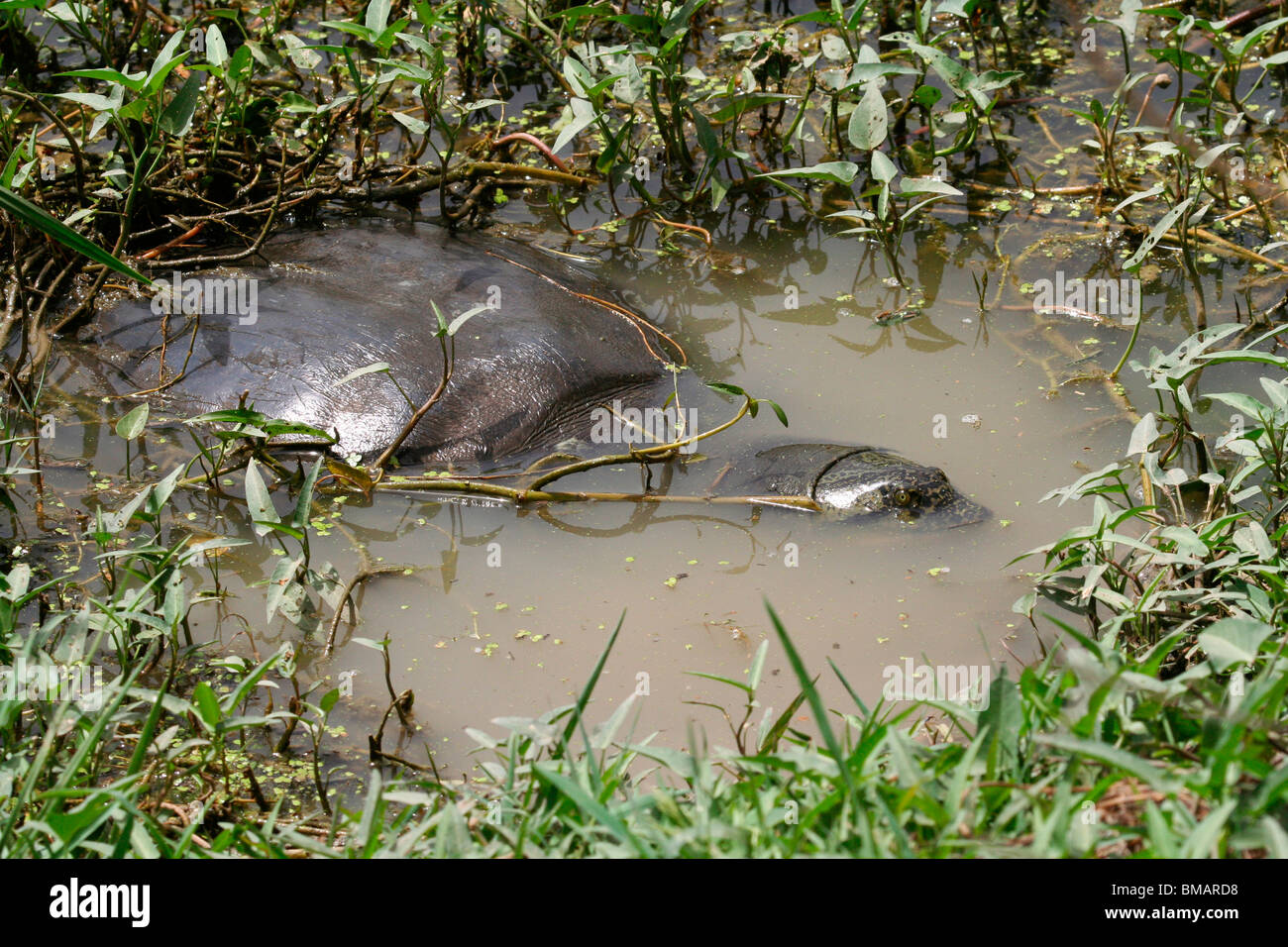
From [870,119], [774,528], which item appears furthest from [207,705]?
[870,119]

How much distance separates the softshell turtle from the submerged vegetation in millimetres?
236

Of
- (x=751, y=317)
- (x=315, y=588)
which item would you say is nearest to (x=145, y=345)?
(x=315, y=588)

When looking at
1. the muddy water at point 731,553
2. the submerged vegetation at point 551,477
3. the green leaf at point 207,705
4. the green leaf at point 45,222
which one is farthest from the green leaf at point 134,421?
the green leaf at point 207,705

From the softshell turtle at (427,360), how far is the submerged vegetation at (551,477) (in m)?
0.24

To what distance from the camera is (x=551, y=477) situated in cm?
349

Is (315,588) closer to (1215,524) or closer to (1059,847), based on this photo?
(1059,847)

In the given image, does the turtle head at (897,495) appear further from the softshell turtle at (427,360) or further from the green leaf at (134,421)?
the green leaf at (134,421)

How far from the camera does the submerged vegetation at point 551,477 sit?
158 centimetres

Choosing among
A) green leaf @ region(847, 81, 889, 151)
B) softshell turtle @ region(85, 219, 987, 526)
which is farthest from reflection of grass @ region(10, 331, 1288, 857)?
green leaf @ region(847, 81, 889, 151)

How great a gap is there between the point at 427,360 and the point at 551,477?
2.13 feet

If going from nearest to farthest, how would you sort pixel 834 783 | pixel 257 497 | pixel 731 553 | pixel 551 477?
pixel 834 783, pixel 257 497, pixel 731 553, pixel 551 477

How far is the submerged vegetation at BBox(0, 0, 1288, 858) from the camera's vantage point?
62.4 inches

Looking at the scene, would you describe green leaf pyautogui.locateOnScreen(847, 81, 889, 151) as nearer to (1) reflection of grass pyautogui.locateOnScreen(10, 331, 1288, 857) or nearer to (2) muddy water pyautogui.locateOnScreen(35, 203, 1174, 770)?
(2) muddy water pyautogui.locateOnScreen(35, 203, 1174, 770)

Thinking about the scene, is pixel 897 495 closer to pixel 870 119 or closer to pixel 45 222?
pixel 870 119
